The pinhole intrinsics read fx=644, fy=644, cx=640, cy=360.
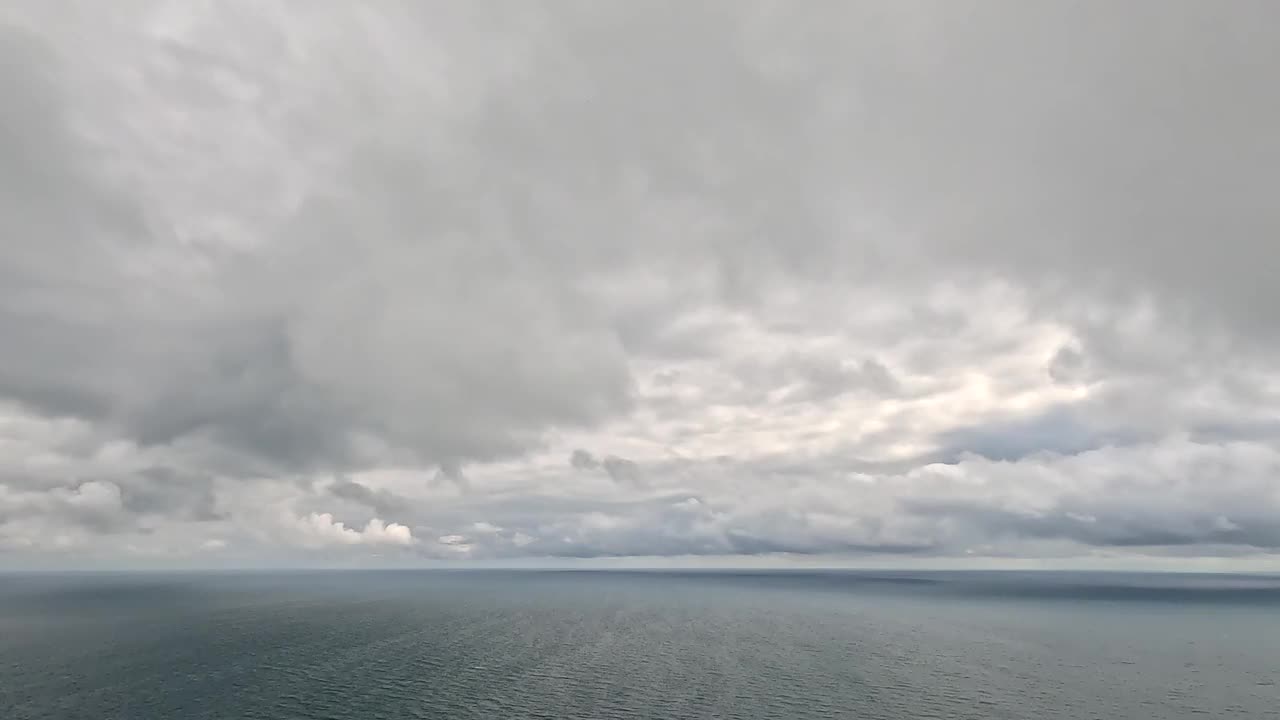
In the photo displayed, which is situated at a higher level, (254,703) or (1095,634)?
(254,703)

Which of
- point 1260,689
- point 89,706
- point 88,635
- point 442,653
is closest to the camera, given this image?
point 89,706

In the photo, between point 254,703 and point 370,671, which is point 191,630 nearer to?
point 370,671

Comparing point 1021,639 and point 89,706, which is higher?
point 89,706

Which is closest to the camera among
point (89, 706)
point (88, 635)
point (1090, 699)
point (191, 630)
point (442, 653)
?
point (89, 706)

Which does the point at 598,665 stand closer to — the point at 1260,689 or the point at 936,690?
the point at 936,690

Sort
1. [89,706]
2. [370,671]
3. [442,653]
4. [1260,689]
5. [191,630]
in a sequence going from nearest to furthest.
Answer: [89,706] < [1260,689] < [370,671] < [442,653] < [191,630]

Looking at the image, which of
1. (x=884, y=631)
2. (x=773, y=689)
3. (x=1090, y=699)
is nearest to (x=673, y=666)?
(x=773, y=689)

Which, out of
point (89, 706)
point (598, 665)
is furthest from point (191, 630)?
point (598, 665)

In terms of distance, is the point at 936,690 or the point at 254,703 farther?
the point at 936,690

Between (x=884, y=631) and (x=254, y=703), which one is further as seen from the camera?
(x=884, y=631)
